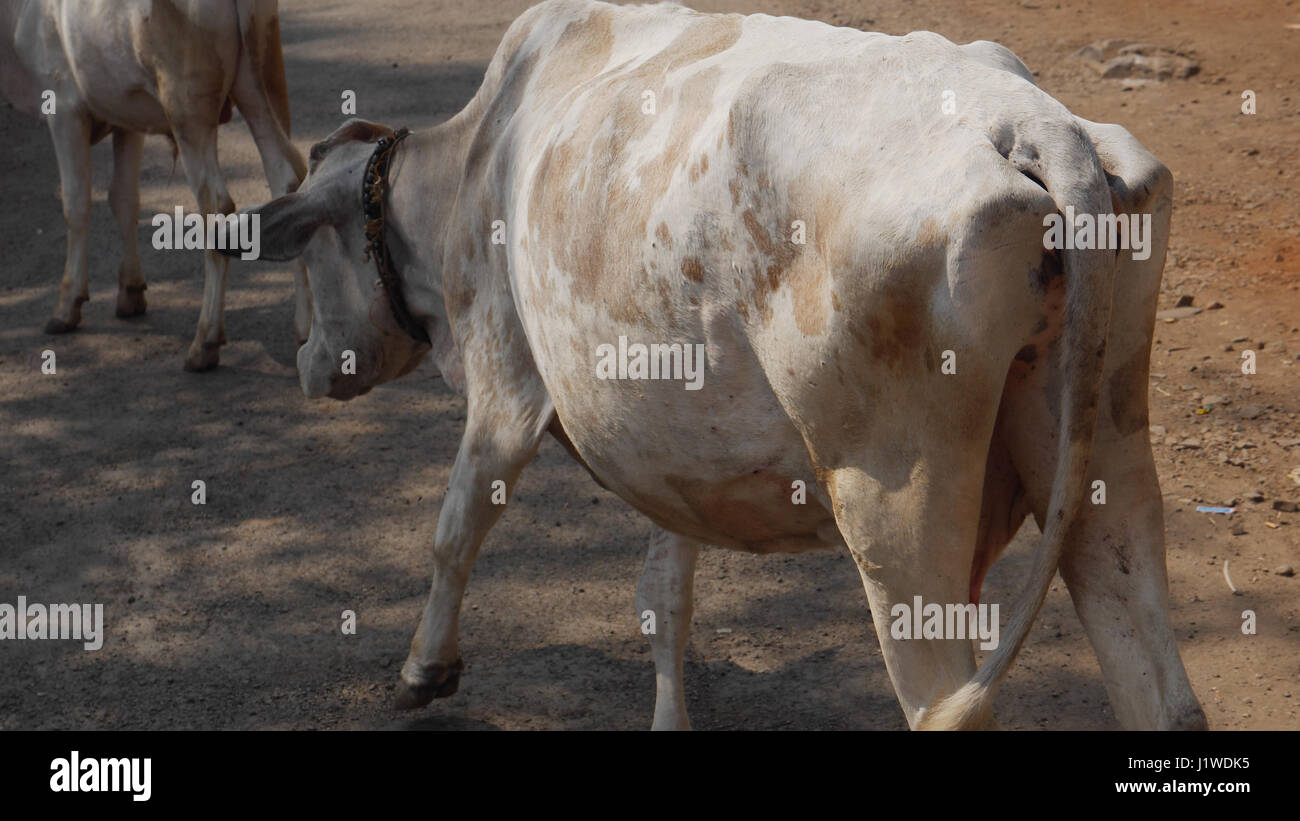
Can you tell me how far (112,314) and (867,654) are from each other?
203 inches

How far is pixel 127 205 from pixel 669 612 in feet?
16.2

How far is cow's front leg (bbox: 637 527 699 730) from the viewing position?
4043 millimetres

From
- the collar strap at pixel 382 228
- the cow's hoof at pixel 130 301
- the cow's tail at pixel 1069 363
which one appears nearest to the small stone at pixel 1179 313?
the collar strap at pixel 382 228

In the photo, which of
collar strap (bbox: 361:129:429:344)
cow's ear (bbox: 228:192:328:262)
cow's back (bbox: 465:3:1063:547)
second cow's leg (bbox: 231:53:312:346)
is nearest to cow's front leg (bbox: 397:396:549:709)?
cow's back (bbox: 465:3:1063:547)

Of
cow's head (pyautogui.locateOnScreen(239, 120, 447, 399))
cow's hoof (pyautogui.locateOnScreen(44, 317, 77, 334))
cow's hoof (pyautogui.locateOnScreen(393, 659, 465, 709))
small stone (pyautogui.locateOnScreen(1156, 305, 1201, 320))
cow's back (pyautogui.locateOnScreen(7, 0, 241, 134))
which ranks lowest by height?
cow's hoof (pyautogui.locateOnScreen(393, 659, 465, 709))

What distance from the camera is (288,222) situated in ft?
14.1

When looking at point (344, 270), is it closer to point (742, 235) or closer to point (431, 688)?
point (431, 688)

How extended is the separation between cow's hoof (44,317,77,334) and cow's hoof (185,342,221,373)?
0.91 metres

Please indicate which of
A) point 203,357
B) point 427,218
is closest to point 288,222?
point 427,218

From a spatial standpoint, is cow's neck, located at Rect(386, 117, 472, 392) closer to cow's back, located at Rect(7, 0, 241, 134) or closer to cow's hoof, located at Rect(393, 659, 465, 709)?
cow's hoof, located at Rect(393, 659, 465, 709)

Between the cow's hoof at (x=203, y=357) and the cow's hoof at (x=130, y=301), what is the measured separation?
824 millimetres

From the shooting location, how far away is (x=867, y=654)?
448 cm

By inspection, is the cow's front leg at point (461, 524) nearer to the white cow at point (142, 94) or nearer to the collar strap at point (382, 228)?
the collar strap at point (382, 228)
